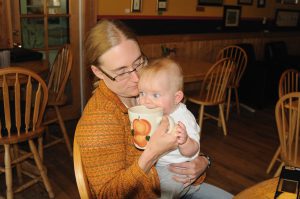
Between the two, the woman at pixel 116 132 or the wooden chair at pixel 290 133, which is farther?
the wooden chair at pixel 290 133

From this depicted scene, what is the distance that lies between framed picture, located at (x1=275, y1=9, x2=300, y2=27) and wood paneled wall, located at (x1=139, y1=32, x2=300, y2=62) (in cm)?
21

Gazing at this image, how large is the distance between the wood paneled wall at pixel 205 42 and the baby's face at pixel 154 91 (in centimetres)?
330

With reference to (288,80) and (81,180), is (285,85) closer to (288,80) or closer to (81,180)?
(288,80)

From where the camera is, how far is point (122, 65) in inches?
46.3

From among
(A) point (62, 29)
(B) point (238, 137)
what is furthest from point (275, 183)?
(A) point (62, 29)

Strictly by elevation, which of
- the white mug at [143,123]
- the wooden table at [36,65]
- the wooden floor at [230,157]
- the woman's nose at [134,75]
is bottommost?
the wooden floor at [230,157]

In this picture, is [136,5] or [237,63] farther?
[237,63]

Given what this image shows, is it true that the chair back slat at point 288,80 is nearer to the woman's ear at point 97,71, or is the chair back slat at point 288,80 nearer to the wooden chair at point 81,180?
the woman's ear at point 97,71

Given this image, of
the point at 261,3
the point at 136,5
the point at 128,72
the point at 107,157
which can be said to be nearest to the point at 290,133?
the point at 128,72

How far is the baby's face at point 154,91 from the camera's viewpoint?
1.23 m

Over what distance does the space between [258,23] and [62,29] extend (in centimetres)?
392

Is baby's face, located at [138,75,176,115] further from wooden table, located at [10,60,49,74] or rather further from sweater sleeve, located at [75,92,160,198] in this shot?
wooden table, located at [10,60,49,74]

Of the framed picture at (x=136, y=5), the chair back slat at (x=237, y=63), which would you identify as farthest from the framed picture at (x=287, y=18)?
the framed picture at (x=136, y=5)

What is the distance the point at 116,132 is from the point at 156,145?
Result: 15cm
